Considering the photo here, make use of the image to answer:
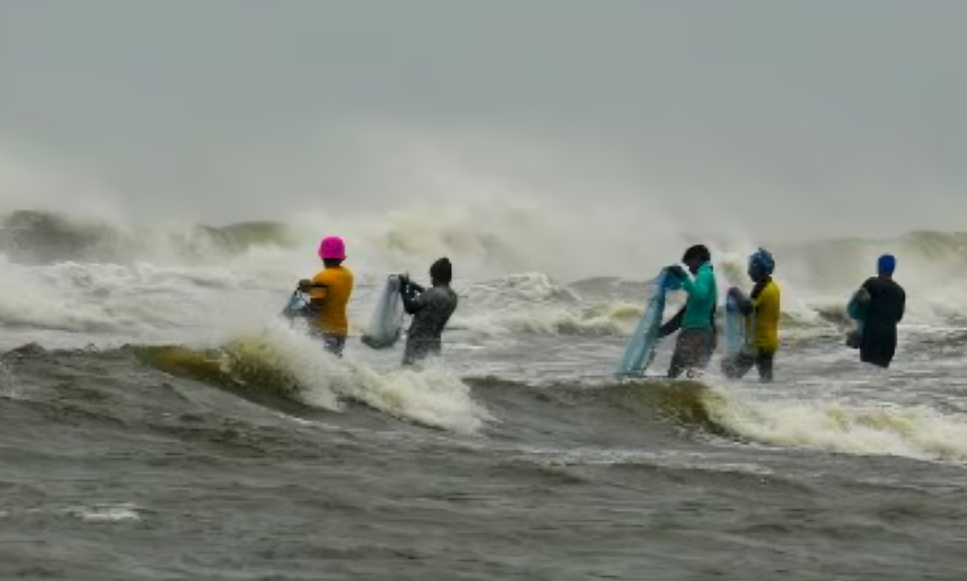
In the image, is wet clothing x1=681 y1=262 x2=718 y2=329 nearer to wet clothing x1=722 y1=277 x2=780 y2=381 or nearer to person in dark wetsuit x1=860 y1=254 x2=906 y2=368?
wet clothing x1=722 y1=277 x2=780 y2=381

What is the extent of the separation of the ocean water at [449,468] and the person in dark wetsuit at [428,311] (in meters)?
0.20

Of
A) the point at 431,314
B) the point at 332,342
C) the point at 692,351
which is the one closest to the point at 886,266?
the point at 692,351

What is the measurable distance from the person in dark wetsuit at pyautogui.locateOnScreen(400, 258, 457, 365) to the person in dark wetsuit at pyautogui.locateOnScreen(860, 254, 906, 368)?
4.87 meters

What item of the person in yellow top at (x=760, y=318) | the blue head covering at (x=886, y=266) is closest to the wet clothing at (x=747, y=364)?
the person in yellow top at (x=760, y=318)

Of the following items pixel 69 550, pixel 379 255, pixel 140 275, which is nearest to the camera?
pixel 69 550

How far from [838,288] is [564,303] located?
726 inches

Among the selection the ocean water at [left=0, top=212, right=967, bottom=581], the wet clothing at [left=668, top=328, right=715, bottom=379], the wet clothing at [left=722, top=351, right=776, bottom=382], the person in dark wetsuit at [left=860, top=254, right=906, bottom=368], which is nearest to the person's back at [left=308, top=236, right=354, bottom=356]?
the ocean water at [left=0, top=212, right=967, bottom=581]

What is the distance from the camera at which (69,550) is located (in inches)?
271

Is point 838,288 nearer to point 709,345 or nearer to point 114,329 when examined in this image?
point 114,329

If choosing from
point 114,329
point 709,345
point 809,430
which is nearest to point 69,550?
point 809,430

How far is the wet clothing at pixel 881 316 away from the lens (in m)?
17.5

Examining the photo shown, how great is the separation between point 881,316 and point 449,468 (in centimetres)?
876

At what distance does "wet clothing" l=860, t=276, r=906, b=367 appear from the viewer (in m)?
17.5

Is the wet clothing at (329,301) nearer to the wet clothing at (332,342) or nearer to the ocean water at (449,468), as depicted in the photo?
the wet clothing at (332,342)
